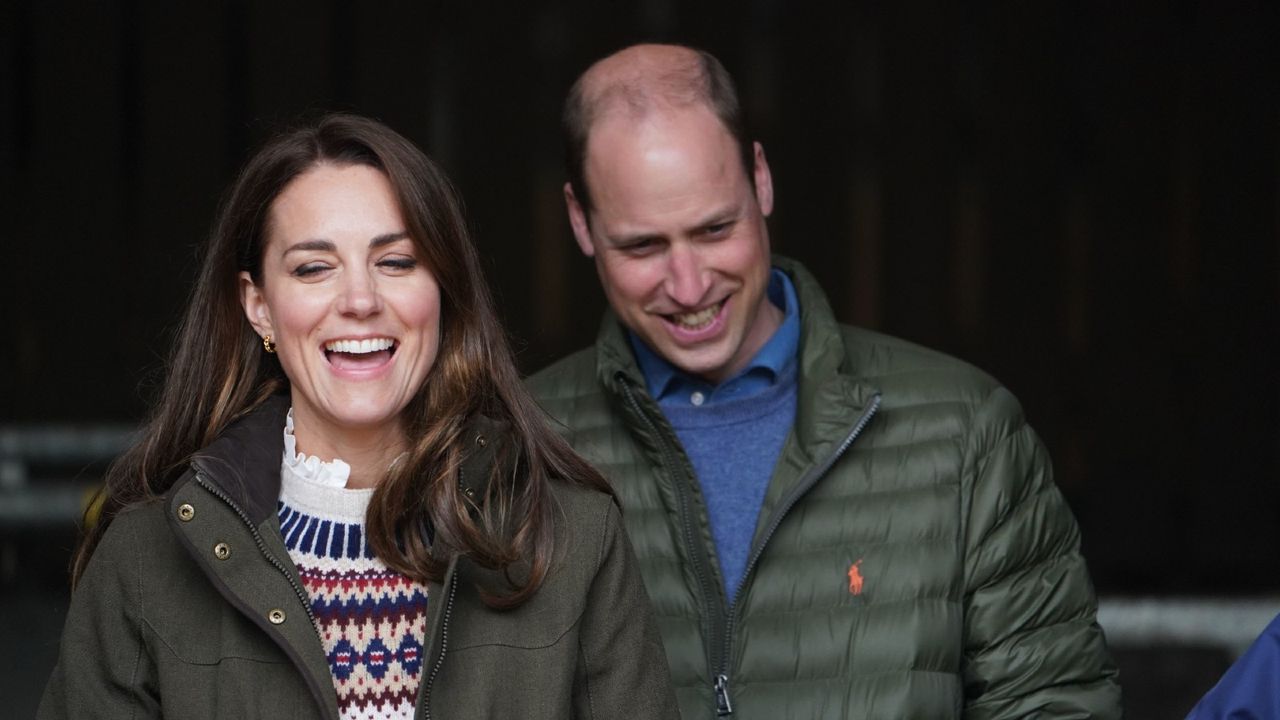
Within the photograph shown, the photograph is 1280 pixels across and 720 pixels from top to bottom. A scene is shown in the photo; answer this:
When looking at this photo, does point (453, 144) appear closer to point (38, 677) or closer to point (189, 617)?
point (38, 677)

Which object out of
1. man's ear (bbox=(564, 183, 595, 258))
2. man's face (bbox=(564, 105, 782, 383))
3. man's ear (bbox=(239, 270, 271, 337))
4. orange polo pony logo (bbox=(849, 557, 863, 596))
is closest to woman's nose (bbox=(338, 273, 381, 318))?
man's ear (bbox=(239, 270, 271, 337))

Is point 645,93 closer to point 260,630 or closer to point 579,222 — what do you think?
point 579,222

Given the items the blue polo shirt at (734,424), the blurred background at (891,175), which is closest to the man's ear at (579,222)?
the blue polo shirt at (734,424)

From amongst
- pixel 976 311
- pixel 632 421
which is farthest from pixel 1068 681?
pixel 976 311

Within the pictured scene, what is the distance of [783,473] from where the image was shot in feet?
9.05

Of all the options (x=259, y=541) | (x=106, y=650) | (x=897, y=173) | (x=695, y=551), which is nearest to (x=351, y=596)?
(x=259, y=541)

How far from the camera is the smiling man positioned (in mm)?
2713

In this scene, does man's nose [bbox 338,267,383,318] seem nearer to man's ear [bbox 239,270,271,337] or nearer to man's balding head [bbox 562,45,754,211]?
man's ear [bbox 239,270,271,337]

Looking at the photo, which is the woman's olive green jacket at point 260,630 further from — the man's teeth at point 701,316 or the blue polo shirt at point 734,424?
the man's teeth at point 701,316

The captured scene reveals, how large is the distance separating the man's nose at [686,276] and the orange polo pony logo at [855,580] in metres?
0.46

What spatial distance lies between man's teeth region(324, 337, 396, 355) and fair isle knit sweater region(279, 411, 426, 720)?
170 mm

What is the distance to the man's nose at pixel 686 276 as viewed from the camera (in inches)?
111

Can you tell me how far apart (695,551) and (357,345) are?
0.73 metres

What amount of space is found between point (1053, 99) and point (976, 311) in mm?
847
